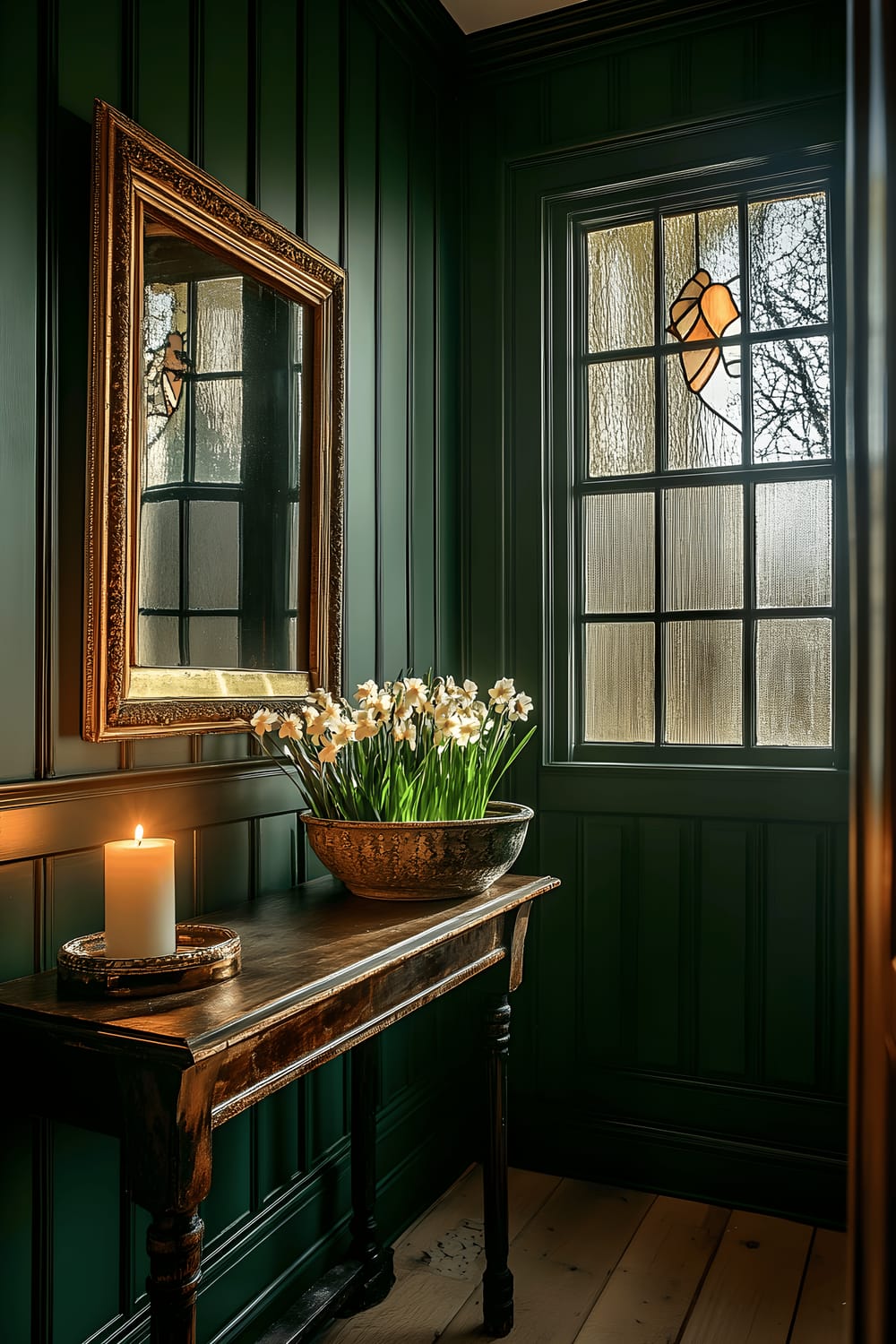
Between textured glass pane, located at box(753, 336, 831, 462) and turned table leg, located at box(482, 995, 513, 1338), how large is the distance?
1.42 meters

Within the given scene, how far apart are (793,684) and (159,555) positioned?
150 centimetres

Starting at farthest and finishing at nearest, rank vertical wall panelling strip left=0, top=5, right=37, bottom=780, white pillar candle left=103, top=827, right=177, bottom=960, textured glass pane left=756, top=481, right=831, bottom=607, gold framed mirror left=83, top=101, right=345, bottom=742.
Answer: textured glass pane left=756, top=481, right=831, bottom=607 < gold framed mirror left=83, top=101, right=345, bottom=742 < vertical wall panelling strip left=0, top=5, right=37, bottom=780 < white pillar candle left=103, top=827, right=177, bottom=960

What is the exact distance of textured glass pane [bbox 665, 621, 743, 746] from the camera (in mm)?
2418

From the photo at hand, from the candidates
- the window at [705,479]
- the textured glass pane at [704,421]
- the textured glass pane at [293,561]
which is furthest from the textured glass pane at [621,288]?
the textured glass pane at [293,561]

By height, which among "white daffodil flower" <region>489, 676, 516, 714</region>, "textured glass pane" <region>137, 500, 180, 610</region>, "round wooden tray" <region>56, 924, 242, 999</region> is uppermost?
"textured glass pane" <region>137, 500, 180, 610</region>

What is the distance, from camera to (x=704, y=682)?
8.04 ft

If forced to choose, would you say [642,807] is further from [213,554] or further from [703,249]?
[703,249]

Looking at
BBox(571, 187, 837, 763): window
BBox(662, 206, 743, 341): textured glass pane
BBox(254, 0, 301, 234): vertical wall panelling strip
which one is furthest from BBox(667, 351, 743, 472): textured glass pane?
BBox(254, 0, 301, 234): vertical wall panelling strip

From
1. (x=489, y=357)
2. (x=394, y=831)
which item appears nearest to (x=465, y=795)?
(x=394, y=831)

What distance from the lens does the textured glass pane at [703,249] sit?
2451mm

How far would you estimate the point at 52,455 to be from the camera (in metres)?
1.39

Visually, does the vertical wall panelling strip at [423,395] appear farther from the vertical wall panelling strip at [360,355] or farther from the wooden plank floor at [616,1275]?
the wooden plank floor at [616,1275]

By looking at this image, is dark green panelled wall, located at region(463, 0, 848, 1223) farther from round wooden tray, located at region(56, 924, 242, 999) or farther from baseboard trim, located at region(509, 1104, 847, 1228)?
round wooden tray, located at region(56, 924, 242, 999)

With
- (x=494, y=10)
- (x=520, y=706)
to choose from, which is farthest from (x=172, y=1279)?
(x=494, y=10)
